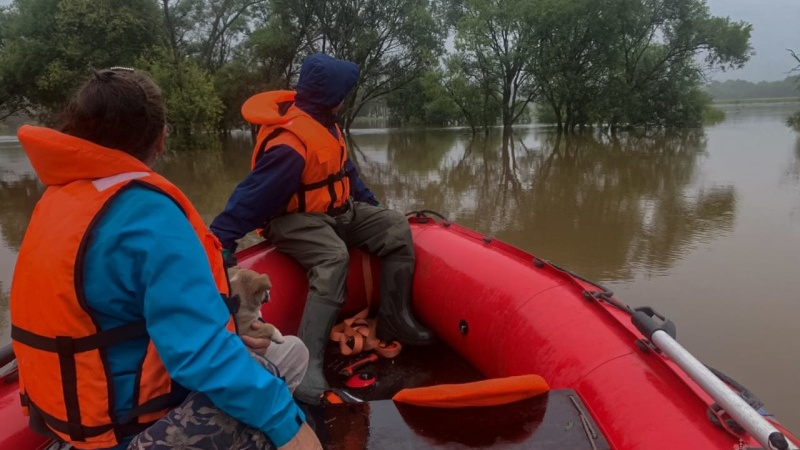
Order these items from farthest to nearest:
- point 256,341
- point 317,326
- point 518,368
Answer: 1. point 317,326
2. point 518,368
3. point 256,341

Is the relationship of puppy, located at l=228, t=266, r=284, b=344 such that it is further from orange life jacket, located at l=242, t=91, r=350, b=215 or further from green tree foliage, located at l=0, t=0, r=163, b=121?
green tree foliage, located at l=0, t=0, r=163, b=121

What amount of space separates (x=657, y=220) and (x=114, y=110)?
6.49 metres

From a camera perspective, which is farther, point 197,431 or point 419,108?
point 419,108

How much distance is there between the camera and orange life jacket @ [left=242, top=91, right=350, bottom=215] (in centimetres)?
258

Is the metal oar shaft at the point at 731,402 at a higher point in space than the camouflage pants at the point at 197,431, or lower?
lower

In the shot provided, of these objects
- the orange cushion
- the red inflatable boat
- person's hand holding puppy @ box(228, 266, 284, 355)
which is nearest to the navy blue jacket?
the red inflatable boat

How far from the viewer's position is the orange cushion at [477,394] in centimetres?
151

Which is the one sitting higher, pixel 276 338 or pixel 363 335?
pixel 276 338

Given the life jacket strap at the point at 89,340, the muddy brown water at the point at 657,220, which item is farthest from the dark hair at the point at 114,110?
the muddy brown water at the point at 657,220

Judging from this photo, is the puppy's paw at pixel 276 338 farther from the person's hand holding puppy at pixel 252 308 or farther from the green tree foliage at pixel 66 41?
the green tree foliage at pixel 66 41

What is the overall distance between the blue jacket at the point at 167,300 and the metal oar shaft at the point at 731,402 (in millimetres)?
1025

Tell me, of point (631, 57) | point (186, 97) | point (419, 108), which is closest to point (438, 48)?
point (419, 108)

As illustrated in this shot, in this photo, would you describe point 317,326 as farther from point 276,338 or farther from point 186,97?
point 186,97

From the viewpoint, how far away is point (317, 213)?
2.71m
